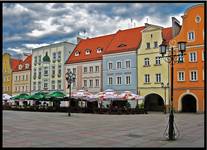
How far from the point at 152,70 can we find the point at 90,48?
12.9 meters

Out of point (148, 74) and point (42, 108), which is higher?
point (148, 74)

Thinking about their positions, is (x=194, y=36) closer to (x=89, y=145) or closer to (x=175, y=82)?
(x=175, y=82)

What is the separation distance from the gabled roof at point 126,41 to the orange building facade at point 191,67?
18.8ft

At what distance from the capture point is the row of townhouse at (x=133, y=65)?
31.8 m

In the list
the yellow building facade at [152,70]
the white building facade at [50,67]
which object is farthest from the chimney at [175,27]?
the white building facade at [50,67]

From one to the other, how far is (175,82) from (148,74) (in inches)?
135

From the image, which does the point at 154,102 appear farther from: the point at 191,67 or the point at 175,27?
the point at 175,27

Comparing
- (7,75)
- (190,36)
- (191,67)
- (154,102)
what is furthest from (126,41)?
(7,75)

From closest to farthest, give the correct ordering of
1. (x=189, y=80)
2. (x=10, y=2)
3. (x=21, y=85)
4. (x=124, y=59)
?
(x=10, y=2) → (x=189, y=80) → (x=124, y=59) → (x=21, y=85)

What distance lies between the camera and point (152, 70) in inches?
1367

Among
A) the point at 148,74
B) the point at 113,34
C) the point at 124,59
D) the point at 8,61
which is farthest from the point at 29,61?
the point at 148,74

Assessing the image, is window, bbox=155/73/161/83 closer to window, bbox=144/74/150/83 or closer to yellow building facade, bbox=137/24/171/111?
yellow building facade, bbox=137/24/171/111

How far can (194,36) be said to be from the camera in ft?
105

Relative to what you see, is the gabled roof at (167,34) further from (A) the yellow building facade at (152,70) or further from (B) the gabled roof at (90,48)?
(B) the gabled roof at (90,48)
